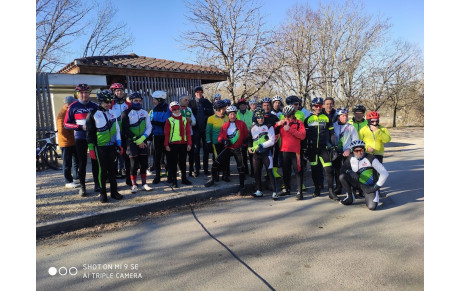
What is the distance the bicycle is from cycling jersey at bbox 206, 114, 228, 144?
5003mm

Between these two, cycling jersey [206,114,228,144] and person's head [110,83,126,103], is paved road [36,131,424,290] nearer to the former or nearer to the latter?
cycling jersey [206,114,228,144]

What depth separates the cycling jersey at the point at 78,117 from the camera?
573 cm

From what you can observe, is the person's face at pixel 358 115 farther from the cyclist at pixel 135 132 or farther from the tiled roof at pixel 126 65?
the tiled roof at pixel 126 65

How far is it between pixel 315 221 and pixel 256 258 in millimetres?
1660

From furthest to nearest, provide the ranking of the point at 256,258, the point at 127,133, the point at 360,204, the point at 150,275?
the point at 127,133, the point at 360,204, the point at 256,258, the point at 150,275

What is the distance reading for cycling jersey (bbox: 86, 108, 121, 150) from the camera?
5.30 meters

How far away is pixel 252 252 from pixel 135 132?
12.3 feet

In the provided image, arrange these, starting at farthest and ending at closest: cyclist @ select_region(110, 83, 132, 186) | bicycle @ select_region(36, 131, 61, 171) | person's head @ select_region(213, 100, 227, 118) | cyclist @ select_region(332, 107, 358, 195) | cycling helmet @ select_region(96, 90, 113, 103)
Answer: bicycle @ select_region(36, 131, 61, 171), person's head @ select_region(213, 100, 227, 118), cyclist @ select_region(110, 83, 132, 186), cyclist @ select_region(332, 107, 358, 195), cycling helmet @ select_region(96, 90, 113, 103)

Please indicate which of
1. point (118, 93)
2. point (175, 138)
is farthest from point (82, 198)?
point (118, 93)

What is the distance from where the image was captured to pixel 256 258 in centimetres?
361

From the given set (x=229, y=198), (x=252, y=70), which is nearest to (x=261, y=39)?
(x=252, y=70)

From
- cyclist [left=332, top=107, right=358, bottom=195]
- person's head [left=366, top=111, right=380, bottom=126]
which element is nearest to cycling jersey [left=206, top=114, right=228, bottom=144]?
cyclist [left=332, top=107, right=358, bottom=195]

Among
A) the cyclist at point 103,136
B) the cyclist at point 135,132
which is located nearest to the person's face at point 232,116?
the cyclist at point 135,132

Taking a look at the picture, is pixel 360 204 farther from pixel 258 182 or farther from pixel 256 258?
pixel 256 258
